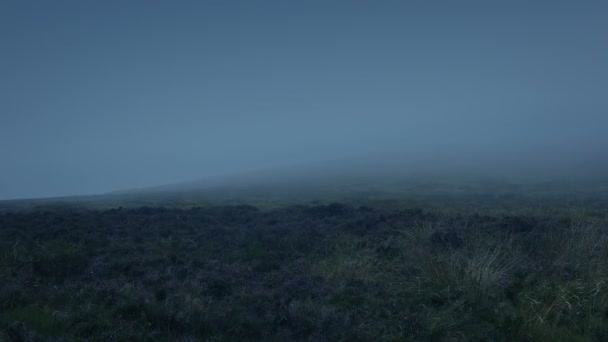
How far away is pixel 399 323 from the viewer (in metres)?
6.82

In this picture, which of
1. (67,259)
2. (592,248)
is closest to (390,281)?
(592,248)

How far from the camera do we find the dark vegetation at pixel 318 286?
6.61 meters

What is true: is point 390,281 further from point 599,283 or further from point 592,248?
point 592,248

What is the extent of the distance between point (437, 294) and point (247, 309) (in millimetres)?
3671

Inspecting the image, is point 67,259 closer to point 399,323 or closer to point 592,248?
point 399,323

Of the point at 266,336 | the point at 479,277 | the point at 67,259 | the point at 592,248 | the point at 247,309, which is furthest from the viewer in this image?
the point at 67,259

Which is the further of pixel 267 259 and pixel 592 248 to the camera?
pixel 267 259

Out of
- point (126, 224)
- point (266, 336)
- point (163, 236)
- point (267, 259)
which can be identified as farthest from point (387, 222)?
point (126, 224)

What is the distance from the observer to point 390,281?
9.23 metres

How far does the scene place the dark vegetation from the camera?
6605mm

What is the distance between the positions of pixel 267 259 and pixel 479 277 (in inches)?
233

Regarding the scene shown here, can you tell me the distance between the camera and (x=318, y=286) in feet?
29.0

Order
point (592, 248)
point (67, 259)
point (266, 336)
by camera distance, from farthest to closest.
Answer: point (67, 259)
point (592, 248)
point (266, 336)

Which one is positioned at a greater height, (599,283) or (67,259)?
(67,259)
